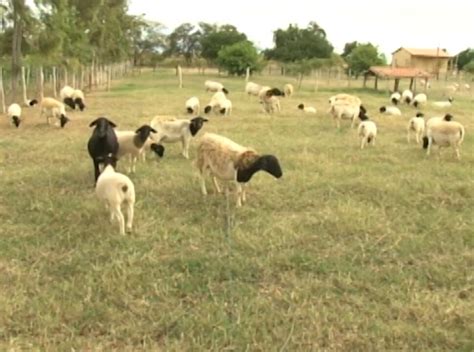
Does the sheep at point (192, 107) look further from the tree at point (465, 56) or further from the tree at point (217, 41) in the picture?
the tree at point (465, 56)

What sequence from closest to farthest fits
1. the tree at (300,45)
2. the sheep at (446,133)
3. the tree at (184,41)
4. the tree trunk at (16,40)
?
the sheep at (446,133) → the tree trunk at (16,40) → the tree at (300,45) → the tree at (184,41)

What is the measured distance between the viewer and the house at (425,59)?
71.4 meters

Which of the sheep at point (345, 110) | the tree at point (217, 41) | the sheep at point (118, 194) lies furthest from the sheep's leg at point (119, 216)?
the tree at point (217, 41)

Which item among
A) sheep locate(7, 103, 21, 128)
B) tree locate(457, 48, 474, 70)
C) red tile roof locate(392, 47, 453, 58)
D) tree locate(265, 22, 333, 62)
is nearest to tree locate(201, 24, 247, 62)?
tree locate(265, 22, 333, 62)

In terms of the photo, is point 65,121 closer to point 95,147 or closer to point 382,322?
point 95,147

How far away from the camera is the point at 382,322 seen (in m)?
4.80

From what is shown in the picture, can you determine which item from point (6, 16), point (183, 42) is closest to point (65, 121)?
point (6, 16)

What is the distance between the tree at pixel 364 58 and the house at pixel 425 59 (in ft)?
61.2

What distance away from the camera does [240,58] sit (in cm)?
6000

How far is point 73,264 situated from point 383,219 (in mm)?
4166

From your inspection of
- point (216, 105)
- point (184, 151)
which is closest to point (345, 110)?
point (216, 105)

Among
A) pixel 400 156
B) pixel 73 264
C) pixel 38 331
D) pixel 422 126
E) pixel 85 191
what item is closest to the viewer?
pixel 38 331

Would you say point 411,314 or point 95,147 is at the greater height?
point 95,147

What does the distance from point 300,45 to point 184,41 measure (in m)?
27.5
